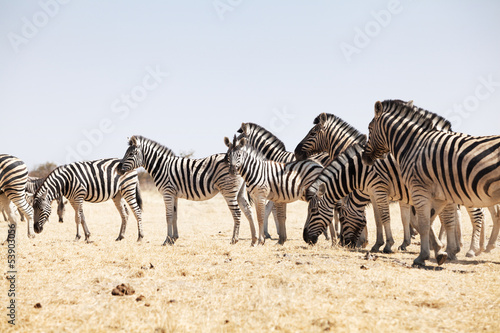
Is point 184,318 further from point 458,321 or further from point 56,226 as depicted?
point 56,226

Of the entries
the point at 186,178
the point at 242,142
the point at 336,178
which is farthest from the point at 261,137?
the point at 336,178

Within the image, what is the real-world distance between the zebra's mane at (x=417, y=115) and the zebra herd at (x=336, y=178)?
0.02 m

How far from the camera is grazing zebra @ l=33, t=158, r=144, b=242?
38.0ft

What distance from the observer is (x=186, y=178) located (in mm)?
11422

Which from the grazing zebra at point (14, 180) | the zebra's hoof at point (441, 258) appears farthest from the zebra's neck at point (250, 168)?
the grazing zebra at point (14, 180)

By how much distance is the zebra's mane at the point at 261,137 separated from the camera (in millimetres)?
12586

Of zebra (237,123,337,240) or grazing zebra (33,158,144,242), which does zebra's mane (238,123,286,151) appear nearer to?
zebra (237,123,337,240)

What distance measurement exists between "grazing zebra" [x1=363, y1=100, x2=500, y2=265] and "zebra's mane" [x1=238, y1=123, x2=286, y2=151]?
187 inches

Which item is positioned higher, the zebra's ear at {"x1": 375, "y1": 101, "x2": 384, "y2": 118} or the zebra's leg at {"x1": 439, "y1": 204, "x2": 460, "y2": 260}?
the zebra's ear at {"x1": 375, "y1": 101, "x2": 384, "y2": 118}

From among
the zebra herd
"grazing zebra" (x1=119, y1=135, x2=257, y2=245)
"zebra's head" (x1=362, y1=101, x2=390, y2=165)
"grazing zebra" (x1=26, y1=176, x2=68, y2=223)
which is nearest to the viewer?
the zebra herd

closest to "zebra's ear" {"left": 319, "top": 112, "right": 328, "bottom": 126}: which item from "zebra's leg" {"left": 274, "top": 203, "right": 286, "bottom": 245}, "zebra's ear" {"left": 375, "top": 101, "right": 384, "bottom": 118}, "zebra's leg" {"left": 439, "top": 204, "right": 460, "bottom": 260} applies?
"zebra's leg" {"left": 274, "top": 203, "right": 286, "bottom": 245}

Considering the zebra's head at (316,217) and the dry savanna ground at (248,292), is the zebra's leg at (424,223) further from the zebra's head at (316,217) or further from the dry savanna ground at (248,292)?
the zebra's head at (316,217)

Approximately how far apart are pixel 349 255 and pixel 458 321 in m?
3.95

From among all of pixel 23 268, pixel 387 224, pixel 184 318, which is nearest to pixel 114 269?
pixel 23 268
